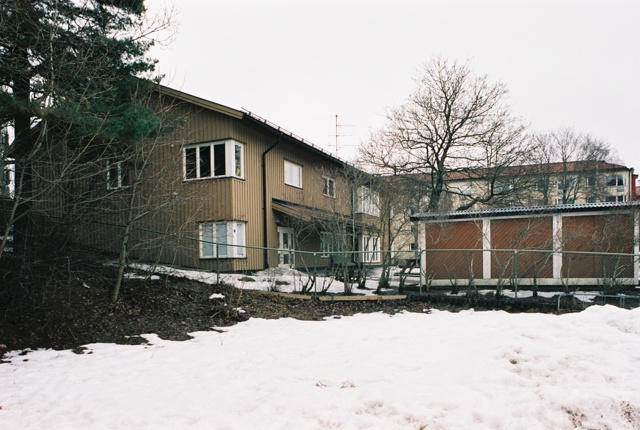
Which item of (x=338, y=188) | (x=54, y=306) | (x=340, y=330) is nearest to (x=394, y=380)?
(x=340, y=330)

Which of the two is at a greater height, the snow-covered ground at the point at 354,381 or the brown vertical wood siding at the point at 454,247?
the brown vertical wood siding at the point at 454,247

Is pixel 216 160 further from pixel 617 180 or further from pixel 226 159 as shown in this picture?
pixel 617 180

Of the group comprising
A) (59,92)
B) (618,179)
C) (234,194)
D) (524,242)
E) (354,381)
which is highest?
(618,179)

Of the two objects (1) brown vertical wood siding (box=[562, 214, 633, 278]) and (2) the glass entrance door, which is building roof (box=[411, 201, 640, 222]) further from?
(2) the glass entrance door

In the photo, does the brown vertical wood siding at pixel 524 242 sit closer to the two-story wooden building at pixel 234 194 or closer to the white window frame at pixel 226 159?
the two-story wooden building at pixel 234 194

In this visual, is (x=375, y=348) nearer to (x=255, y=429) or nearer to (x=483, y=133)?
(x=255, y=429)

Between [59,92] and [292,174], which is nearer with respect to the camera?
[59,92]

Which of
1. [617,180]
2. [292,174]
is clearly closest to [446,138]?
[292,174]

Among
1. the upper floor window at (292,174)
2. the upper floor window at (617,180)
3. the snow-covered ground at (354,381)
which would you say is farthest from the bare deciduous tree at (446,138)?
the upper floor window at (617,180)

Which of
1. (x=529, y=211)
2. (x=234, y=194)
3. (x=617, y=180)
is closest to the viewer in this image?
(x=529, y=211)

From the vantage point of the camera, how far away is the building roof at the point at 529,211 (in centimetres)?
1408

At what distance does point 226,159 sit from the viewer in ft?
54.9

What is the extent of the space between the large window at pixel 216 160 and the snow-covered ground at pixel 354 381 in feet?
32.4

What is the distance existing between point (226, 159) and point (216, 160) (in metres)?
0.57
